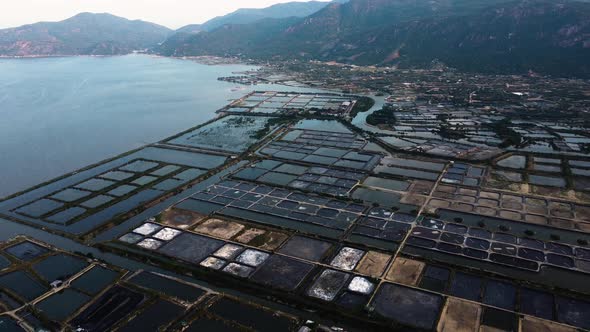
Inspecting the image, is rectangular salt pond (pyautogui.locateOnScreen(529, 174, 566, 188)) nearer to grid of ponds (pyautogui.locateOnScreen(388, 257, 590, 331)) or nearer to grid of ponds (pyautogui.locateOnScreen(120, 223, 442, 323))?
grid of ponds (pyautogui.locateOnScreen(388, 257, 590, 331))

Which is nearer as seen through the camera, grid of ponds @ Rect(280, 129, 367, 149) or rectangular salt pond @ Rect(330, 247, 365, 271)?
rectangular salt pond @ Rect(330, 247, 365, 271)

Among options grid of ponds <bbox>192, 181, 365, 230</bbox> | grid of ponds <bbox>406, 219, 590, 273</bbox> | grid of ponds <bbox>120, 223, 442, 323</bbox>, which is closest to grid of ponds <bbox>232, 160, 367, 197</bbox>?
grid of ponds <bbox>192, 181, 365, 230</bbox>

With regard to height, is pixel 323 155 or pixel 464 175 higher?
pixel 323 155

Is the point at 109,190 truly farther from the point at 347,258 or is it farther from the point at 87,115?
the point at 87,115

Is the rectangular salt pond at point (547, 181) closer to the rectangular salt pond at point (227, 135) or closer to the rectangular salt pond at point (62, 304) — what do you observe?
the rectangular salt pond at point (227, 135)

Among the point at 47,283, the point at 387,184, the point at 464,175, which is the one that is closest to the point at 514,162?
the point at 464,175

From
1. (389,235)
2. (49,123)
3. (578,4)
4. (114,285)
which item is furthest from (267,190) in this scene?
(578,4)
